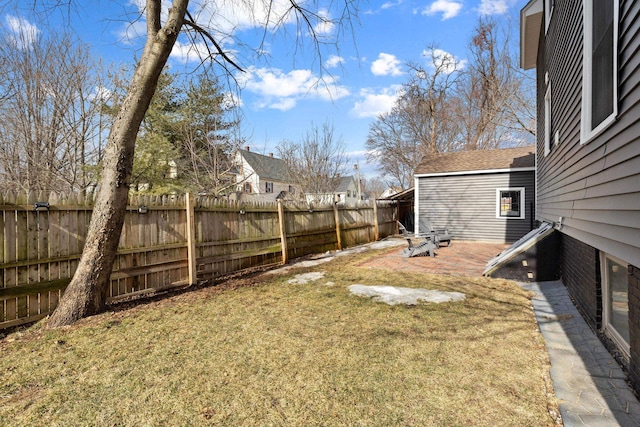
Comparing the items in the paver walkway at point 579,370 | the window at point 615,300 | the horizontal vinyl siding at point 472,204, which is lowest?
the paver walkway at point 579,370

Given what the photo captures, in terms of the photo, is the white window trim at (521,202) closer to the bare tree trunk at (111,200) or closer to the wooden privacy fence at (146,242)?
the wooden privacy fence at (146,242)

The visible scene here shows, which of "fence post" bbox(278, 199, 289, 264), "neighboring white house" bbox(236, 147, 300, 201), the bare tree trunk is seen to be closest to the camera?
the bare tree trunk

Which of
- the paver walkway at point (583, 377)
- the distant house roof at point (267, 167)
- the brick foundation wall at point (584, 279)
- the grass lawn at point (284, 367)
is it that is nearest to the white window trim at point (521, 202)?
the brick foundation wall at point (584, 279)

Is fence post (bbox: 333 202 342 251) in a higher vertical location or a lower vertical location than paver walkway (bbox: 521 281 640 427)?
higher

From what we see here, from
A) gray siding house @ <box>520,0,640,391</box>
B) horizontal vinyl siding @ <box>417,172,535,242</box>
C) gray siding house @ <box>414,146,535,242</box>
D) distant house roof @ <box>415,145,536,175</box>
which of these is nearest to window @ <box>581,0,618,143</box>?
gray siding house @ <box>520,0,640,391</box>

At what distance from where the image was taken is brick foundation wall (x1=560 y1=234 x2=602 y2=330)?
356 cm

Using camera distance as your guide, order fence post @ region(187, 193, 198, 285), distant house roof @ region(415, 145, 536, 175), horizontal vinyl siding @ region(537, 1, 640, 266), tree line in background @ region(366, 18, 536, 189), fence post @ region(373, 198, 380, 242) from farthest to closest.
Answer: tree line in background @ region(366, 18, 536, 189) < fence post @ region(373, 198, 380, 242) < distant house roof @ region(415, 145, 536, 175) < fence post @ region(187, 193, 198, 285) < horizontal vinyl siding @ region(537, 1, 640, 266)

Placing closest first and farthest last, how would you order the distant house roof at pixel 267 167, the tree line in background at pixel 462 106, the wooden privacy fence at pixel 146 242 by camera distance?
the wooden privacy fence at pixel 146 242 → the tree line in background at pixel 462 106 → the distant house roof at pixel 267 167

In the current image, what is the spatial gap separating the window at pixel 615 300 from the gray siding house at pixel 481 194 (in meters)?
8.82

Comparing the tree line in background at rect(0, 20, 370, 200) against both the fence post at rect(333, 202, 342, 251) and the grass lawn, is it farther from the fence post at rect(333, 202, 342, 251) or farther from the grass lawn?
the grass lawn

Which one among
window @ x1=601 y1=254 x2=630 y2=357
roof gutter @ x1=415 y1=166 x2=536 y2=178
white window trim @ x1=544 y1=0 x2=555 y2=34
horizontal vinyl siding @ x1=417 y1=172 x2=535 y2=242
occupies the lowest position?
window @ x1=601 y1=254 x2=630 y2=357

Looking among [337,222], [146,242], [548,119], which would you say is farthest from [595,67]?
[337,222]

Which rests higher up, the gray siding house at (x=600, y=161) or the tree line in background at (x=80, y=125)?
the tree line in background at (x=80, y=125)

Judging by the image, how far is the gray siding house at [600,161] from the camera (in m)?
2.17
